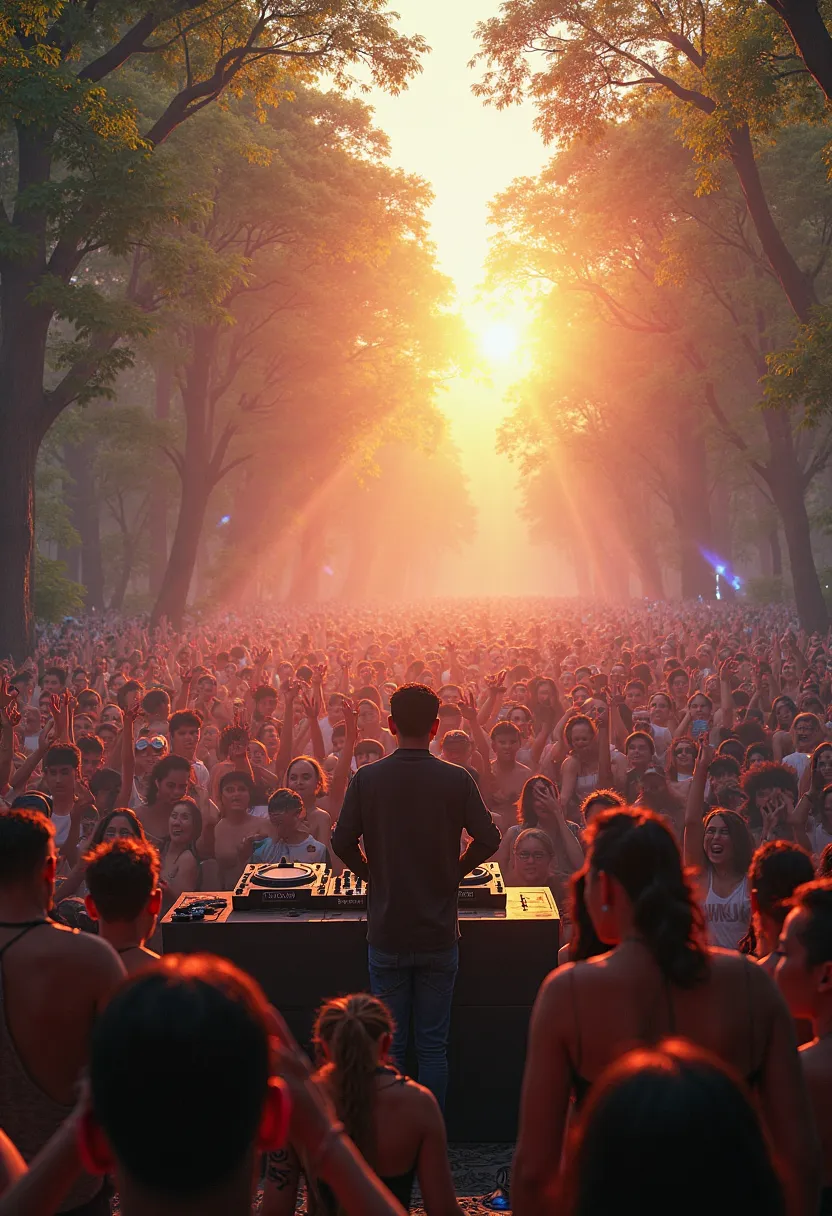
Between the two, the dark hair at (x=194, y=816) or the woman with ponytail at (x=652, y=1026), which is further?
the dark hair at (x=194, y=816)

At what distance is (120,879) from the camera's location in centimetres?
395

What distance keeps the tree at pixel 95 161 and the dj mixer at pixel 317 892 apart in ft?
43.7

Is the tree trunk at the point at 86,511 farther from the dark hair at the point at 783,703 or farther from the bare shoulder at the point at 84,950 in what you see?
the bare shoulder at the point at 84,950

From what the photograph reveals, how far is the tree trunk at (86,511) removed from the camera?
146 feet

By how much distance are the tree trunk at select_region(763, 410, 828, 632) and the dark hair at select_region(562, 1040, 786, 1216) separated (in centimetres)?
2621

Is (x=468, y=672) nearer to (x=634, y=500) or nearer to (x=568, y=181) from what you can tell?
(x=568, y=181)

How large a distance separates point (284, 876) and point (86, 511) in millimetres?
42240

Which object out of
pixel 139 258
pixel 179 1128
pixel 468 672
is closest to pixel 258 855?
pixel 179 1128

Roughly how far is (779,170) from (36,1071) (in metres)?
28.4

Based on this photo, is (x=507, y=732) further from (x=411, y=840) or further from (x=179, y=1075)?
(x=179, y=1075)

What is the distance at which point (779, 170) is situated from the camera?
27219 millimetres

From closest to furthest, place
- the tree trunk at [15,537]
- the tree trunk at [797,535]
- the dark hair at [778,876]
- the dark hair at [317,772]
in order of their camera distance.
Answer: the dark hair at [778,876]
the dark hair at [317,772]
the tree trunk at [15,537]
the tree trunk at [797,535]

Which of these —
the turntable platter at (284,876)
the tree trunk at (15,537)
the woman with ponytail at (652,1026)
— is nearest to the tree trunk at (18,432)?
the tree trunk at (15,537)

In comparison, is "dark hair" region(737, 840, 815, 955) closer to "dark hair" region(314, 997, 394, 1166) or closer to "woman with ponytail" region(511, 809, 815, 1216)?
"woman with ponytail" region(511, 809, 815, 1216)
